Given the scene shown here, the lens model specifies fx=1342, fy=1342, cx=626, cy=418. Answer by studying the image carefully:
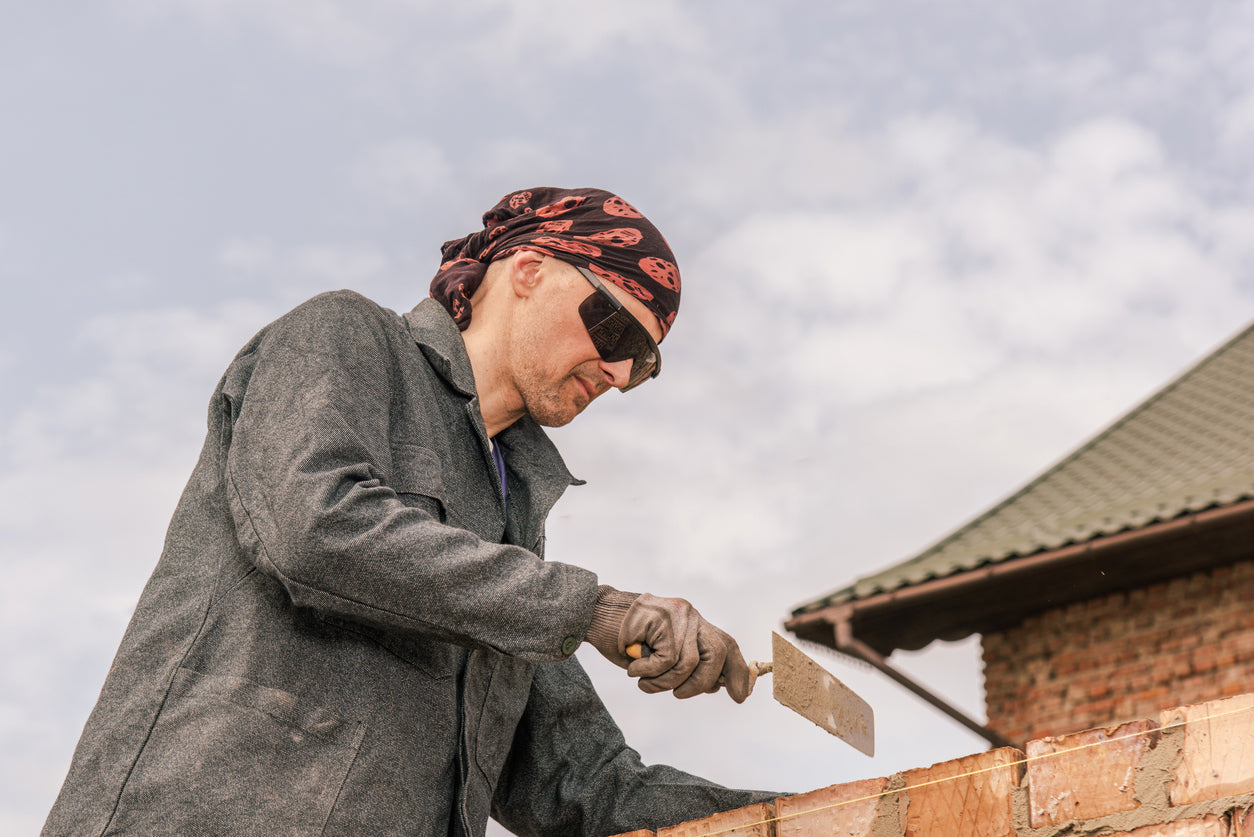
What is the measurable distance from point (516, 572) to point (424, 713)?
0.36 metres

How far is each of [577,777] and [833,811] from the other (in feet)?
2.05

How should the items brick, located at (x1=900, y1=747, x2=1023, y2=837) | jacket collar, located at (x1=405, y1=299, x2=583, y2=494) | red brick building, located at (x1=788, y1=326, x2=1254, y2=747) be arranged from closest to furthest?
brick, located at (x1=900, y1=747, x2=1023, y2=837)
jacket collar, located at (x1=405, y1=299, x2=583, y2=494)
red brick building, located at (x1=788, y1=326, x2=1254, y2=747)

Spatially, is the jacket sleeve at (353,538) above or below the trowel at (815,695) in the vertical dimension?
above

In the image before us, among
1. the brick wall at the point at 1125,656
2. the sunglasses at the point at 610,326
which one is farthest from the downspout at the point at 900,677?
the sunglasses at the point at 610,326

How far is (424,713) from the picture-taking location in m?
2.36

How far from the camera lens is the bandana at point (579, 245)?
2830 mm

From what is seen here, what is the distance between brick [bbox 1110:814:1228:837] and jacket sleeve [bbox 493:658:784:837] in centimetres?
91

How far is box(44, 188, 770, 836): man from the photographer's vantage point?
83.2 inches

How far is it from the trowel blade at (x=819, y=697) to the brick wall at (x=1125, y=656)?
5.44 meters

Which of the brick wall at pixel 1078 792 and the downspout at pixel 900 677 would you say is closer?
the brick wall at pixel 1078 792

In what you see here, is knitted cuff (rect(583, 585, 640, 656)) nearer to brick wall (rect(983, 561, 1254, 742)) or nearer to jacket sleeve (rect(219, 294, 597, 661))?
jacket sleeve (rect(219, 294, 597, 661))

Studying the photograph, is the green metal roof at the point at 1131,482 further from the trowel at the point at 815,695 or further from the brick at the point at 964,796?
the brick at the point at 964,796

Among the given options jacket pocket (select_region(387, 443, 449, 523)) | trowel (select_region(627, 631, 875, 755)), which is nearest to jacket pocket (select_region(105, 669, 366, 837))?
jacket pocket (select_region(387, 443, 449, 523))

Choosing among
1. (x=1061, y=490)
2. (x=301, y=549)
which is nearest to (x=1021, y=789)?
(x=301, y=549)
